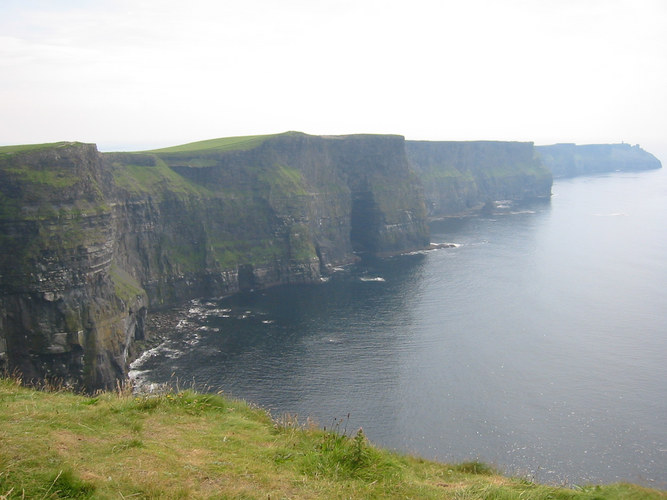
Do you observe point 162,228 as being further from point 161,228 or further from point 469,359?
point 469,359

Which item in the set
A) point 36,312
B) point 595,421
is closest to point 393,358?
point 595,421

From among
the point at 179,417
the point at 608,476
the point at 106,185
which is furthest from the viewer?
the point at 106,185

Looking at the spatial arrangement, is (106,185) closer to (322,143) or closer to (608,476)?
(322,143)

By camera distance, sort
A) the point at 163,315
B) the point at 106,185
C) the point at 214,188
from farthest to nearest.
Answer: the point at 214,188 → the point at 163,315 → the point at 106,185

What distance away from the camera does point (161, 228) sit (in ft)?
331

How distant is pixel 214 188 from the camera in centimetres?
11488

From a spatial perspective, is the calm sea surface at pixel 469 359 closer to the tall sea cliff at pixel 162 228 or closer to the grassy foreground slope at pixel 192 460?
the tall sea cliff at pixel 162 228

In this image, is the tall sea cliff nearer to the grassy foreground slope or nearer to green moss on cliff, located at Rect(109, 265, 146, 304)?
green moss on cliff, located at Rect(109, 265, 146, 304)

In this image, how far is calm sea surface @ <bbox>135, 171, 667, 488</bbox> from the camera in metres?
49.9

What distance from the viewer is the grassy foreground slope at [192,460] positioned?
1211 cm

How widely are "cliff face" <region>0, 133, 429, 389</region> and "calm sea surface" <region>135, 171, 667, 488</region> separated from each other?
811 cm

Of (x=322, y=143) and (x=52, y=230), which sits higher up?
(x=322, y=143)

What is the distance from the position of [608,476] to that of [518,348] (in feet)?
99.2

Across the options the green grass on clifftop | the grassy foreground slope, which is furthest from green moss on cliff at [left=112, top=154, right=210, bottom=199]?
the grassy foreground slope
